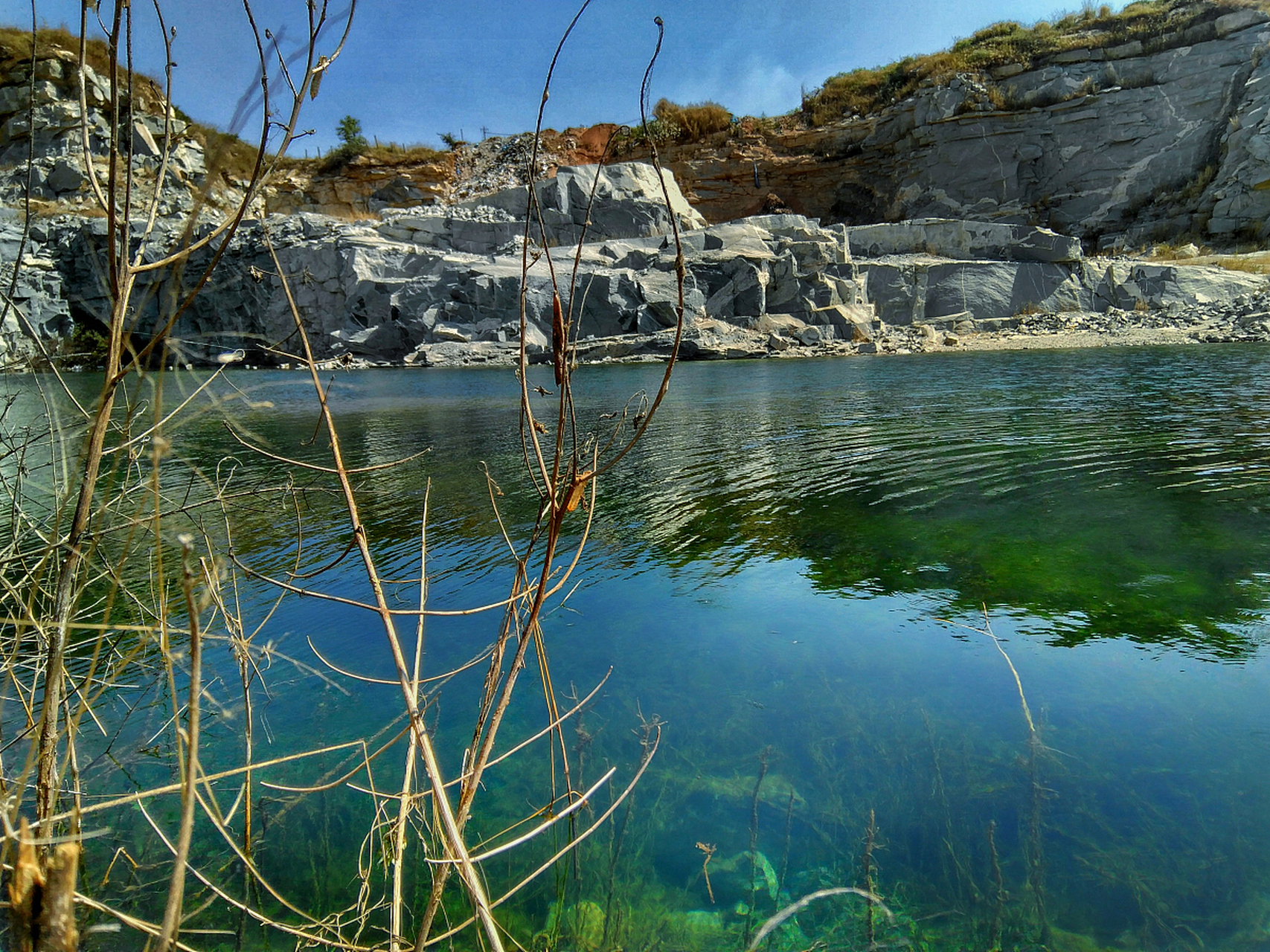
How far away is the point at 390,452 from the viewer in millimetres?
9953

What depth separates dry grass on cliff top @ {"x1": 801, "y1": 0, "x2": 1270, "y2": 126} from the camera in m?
32.6

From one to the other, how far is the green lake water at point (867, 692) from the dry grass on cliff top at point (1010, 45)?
1428 inches

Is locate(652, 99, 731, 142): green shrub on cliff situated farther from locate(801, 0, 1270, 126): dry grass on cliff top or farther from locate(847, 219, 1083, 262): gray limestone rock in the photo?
locate(847, 219, 1083, 262): gray limestone rock

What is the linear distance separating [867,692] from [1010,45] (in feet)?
147

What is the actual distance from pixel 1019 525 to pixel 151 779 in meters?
5.53

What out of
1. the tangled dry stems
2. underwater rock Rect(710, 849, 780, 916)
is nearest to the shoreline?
the tangled dry stems

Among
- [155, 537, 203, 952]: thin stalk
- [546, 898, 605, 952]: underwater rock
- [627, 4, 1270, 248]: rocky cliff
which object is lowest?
[546, 898, 605, 952]: underwater rock

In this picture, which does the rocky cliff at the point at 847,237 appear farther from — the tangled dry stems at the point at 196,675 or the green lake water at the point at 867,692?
the tangled dry stems at the point at 196,675

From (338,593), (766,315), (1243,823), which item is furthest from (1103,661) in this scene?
(766,315)

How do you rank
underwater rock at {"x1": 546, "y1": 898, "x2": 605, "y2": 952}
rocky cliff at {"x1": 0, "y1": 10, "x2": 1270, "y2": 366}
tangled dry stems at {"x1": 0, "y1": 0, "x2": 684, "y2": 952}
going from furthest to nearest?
rocky cliff at {"x1": 0, "y1": 10, "x2": 1270, "y2": 366}, underwater rock at {"x1": 546, "y1": 898, "x2": 605, "y2": 952}, tangled dry stems at {"x1": 0, "y1": 0, "x2": 684, "y2": 952}

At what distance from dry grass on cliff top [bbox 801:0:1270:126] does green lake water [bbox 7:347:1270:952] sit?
36268 mm

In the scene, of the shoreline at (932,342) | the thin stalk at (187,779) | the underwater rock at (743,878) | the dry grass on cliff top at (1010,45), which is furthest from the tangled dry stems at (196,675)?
the dry grass on cliff top at (1010,45)

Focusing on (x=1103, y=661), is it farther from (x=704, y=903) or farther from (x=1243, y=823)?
(x=704, y=903)

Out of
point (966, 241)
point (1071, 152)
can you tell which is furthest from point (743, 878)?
point (1071, 152)
